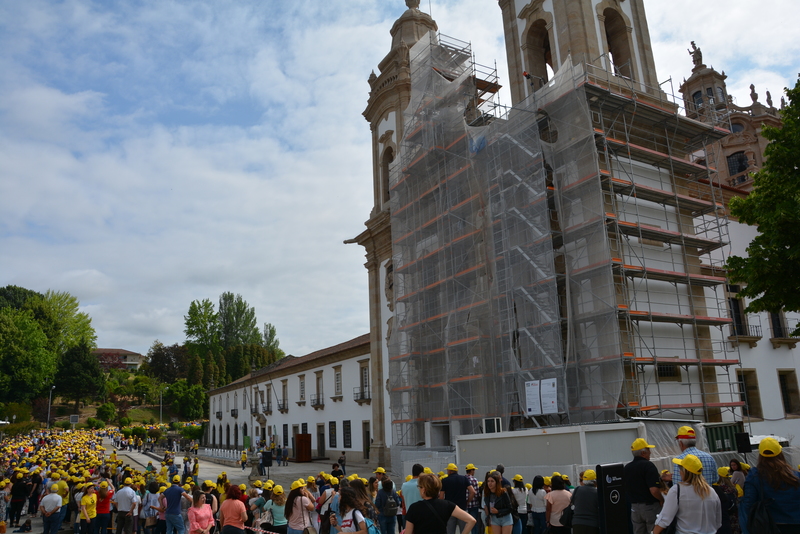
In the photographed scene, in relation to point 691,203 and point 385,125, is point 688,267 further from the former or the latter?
point 385,125

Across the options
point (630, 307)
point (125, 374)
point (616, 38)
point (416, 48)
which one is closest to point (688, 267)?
point (630, 307)

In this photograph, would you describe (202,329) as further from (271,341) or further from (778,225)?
(778,225)

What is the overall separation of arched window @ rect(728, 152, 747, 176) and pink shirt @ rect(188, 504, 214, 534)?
171ft

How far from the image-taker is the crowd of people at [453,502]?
541cm

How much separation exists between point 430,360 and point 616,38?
15.0 metres

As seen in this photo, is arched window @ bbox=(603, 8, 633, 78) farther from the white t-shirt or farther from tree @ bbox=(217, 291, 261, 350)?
tree @ bbox=(217, 291, 261, 350)

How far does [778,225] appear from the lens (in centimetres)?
1480

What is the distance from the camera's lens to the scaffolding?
1914 cm

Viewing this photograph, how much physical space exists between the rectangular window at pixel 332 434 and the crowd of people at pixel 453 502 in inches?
850

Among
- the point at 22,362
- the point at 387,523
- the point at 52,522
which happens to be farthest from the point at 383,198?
the point at 22,362

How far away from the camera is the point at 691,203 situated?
22266 mm

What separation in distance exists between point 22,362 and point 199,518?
7756 cm

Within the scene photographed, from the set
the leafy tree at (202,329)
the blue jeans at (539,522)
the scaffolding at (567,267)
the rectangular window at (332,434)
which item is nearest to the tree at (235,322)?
the leafy tree at (202,329)

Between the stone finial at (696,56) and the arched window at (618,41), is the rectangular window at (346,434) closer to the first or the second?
the arched window at (618,41)
